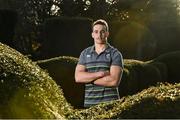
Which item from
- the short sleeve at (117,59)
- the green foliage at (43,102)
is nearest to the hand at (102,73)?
the short sleeve at (117,59)

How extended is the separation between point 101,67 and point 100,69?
0.02 m

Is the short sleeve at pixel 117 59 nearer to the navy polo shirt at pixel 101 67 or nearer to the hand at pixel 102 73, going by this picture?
the navy polo shirt at pixel 101 67

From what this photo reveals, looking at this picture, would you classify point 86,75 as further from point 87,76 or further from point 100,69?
point 100,69

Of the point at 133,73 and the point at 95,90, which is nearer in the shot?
the point at 95,90

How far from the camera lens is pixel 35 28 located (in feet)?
116

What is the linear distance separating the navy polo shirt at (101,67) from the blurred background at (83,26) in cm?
1632

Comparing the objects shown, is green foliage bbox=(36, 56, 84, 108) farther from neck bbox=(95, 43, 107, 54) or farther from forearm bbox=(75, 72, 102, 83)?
neck bbox=(95, 43, 107, 54)

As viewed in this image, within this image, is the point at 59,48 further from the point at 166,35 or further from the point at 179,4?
the point at 179,4

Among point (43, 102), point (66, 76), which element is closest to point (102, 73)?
point (43, 102)

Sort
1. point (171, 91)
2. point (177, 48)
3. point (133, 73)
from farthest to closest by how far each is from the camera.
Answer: point (177, 48), point (133, 73), point (171, 91)

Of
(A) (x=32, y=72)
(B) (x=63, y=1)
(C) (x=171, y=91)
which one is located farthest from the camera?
(B) (x=63, y=1)

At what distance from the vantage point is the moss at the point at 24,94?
3016mm

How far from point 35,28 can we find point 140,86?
2148 centimetres

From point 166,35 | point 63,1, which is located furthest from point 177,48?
point 63,1
